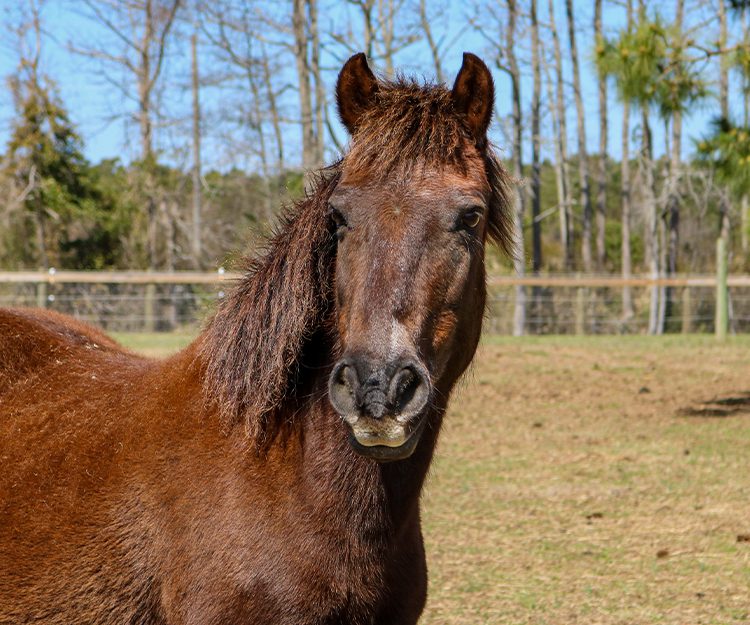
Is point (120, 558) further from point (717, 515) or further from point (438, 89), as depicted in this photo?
point (717, 515)

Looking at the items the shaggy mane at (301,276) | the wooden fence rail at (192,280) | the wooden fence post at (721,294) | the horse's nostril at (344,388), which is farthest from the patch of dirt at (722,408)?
the horse's nostril at (344,388)

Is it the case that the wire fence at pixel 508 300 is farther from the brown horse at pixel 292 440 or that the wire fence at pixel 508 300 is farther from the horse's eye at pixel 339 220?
the horse's eye at pixel 339 220

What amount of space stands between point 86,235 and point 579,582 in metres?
24.2

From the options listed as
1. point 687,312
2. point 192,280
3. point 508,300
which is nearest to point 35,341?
point 192,280

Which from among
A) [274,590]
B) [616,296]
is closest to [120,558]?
[274,590]

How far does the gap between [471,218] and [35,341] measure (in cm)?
173

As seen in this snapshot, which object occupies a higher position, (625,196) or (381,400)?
(625,196)

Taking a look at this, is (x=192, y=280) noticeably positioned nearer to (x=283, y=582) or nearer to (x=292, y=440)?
(x=292, y=440)

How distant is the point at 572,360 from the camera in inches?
580

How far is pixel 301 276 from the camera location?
260 cm

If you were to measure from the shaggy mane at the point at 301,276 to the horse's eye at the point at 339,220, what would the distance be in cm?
10

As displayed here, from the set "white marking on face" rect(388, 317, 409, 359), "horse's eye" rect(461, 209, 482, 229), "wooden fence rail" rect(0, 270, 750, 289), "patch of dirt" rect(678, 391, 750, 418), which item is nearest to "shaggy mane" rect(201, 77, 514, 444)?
"horse's eye" rect(461, 209, 482, 229)

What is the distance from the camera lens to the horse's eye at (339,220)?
8.15ft

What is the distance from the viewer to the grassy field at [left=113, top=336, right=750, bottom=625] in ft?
15.5
